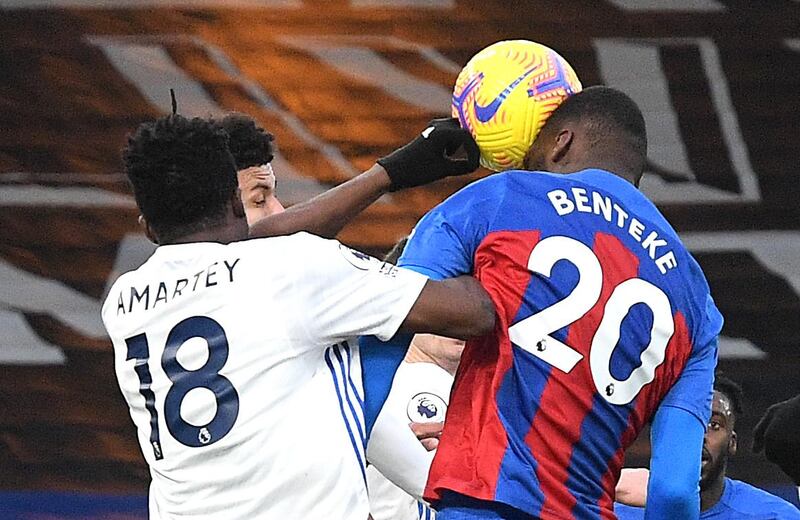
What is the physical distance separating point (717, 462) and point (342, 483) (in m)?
2.52

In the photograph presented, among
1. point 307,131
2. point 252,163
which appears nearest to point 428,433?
point 252,163

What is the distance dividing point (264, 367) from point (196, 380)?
15 centimetres

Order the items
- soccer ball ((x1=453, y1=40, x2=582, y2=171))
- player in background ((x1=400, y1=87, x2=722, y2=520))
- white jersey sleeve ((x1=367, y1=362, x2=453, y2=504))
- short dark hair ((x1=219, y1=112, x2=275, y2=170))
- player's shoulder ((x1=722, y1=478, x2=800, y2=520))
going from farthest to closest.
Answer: player's shoulder ((x1=722, y1=478, x2=800, y2=520)), short dark hair ((x1=219, y1=112, x2=275, y2=170)), white jersey sleeve ((x1=367, y1=362, x2=453, y2=504)), soccer ball ((x1=453, y1=40, x2=582, y2=171)), player in background ((x1=400, y1=87, x2=722, y2=520))

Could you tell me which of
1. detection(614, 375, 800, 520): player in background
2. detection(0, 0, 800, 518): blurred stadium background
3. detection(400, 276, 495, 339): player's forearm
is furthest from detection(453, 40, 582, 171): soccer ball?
detection(0, 0, 800, 518): blurred stadium background

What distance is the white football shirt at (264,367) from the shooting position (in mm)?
3479

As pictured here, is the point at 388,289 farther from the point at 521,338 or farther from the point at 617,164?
the point at 617,164

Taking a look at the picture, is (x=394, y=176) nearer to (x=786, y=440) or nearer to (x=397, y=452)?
(x=397, y=452)

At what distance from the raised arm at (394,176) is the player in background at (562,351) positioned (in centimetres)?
31

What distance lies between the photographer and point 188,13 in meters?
8.07

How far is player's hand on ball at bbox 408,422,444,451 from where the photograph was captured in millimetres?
4355

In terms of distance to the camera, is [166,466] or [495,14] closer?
[166,466]

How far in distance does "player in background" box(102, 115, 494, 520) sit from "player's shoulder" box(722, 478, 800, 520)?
98.6 inches

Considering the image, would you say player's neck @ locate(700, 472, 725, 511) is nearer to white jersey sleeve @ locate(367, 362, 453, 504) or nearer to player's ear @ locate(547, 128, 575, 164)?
white jersey sleeve @ locate(367, 362, 453, 504)

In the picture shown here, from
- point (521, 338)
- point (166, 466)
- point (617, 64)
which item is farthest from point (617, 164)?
point (617, 64)
